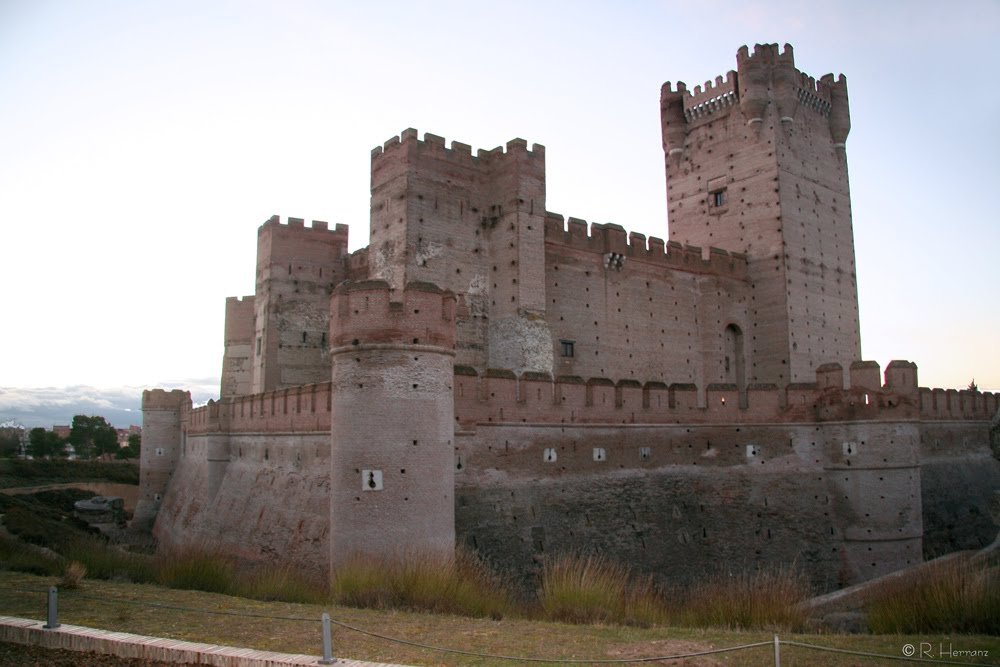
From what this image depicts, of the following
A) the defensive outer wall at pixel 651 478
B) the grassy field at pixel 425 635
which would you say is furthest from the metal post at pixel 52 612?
the defensive outer wall at pixel 651 478

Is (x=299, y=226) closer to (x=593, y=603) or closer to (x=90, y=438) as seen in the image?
(x=593, y=603)

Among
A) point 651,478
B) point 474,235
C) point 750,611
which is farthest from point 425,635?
point 474,235

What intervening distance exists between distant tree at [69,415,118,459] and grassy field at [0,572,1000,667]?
182 ft

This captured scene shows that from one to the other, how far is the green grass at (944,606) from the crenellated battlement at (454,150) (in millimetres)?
16579

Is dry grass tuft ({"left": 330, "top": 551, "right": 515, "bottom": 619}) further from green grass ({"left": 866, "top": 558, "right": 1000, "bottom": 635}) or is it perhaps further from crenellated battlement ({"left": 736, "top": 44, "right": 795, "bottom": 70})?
crenellated battlement ({"left": 736, "top": 44, "right": 795, "bottom": 70})

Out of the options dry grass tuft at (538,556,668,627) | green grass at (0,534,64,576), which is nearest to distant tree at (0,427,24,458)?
green grass at (0,534,64,576)

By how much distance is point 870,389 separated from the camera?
1861cm

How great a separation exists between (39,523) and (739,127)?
89.1 feet

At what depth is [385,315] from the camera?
12.1m

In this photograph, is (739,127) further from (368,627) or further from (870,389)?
(368,627)

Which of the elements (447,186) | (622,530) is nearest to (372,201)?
(447,186)

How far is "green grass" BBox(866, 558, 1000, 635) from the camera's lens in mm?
7453

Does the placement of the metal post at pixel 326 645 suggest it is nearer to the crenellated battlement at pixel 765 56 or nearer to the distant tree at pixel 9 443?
the crenellated battlement at pixel 765 56

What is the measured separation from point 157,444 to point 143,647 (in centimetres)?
2381
